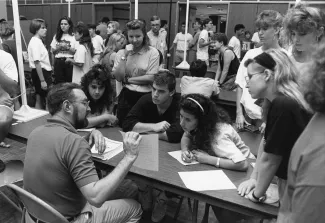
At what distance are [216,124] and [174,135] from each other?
39 centimetres

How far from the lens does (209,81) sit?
307 centimetres

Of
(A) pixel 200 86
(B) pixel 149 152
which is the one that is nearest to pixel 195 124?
(B) pixel 149 152

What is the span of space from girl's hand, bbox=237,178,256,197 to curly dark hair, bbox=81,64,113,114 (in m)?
1.47

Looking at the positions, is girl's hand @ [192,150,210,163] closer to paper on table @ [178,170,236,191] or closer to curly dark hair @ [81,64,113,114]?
paper on table @ [178,170,236,191]

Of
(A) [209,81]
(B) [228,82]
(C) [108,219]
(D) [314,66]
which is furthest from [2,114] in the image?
(B) [228,82]

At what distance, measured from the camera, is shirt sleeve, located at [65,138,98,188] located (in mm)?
1274

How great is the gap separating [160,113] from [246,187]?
1061 millimetres

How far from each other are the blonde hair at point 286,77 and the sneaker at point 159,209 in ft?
4.76

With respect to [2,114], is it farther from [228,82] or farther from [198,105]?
[228,82]

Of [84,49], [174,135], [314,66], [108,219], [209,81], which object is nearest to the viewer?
[314,66]

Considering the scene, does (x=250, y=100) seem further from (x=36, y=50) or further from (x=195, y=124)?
(x=36, y=50)

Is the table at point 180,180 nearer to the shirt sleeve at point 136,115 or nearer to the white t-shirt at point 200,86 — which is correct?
the shirt sleeve at point 136,115

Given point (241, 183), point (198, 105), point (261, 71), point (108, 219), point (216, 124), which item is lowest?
point (108, 219)

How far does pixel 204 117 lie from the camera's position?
178cm
